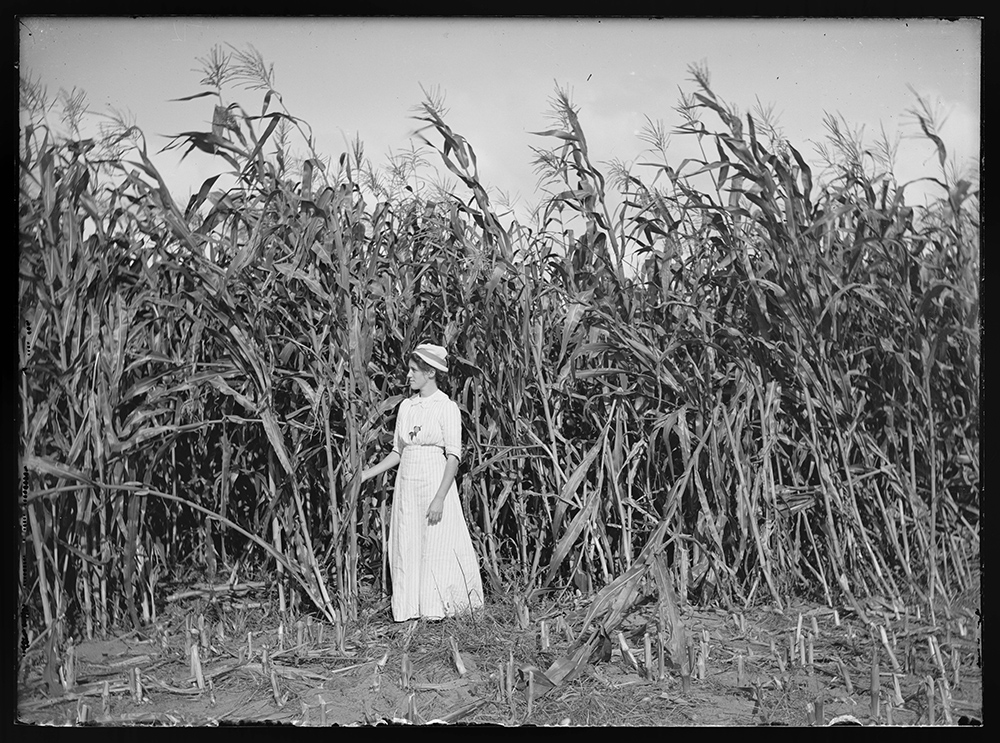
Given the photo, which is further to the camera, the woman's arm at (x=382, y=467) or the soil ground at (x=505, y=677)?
the woman's arm at (x=382, y=467)

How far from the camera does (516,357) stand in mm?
3457

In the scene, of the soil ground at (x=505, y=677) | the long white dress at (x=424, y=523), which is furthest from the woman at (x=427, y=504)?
the soil ground at (x=505, y=677)

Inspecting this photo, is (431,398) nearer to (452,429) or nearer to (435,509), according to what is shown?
(452,429)

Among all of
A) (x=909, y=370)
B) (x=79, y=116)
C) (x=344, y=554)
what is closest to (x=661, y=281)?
(x=909, y=370)

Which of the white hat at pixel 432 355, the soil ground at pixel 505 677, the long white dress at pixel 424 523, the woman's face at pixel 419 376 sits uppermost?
the white hat at pixel 432 355

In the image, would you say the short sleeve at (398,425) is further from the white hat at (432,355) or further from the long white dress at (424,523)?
the white hat at (432,355)

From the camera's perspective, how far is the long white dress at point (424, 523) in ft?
10.8

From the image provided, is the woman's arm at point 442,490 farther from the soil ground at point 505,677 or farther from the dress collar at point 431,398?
the soil ground at point 505,677

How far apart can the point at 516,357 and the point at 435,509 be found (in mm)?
636

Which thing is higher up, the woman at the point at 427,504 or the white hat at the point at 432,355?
the white hat at the point at 432,355

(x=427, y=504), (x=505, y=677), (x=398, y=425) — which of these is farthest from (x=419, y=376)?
(x=505, y=677)

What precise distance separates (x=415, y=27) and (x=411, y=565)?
186 cm

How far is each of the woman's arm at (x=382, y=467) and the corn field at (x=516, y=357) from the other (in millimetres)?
75

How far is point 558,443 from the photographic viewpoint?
3.71 m
